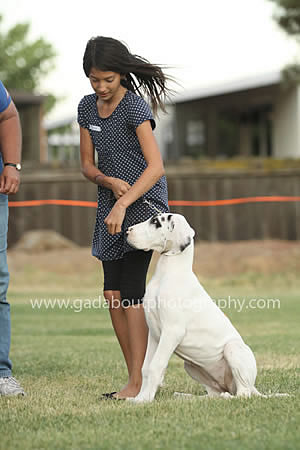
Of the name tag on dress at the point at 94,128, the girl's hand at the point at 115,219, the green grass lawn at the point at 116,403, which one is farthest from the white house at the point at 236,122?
the girl's hand at the point at 115,219

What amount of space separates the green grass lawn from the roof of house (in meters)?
15.8

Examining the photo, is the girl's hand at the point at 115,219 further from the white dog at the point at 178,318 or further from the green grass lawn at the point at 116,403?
the green grass lawn at the point at 116,403

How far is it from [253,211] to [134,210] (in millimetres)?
13206

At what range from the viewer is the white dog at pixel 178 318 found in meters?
4.68

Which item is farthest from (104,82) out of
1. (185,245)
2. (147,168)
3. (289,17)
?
(289,17)

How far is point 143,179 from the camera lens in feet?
16.2

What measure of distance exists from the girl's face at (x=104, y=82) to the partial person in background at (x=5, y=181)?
647 millimetres

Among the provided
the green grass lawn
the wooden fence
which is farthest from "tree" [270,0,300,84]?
the green grass lawn

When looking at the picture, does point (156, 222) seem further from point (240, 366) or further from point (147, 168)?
point (240, 366)

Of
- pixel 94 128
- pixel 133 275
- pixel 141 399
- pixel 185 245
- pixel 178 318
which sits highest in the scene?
pixel 94 128

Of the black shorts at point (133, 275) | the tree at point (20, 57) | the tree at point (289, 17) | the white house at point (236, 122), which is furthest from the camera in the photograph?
the tree at point (20, 57)

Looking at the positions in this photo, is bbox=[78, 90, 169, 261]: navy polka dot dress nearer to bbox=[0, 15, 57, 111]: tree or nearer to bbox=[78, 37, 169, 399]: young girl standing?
bbox=[78, 37, 169, 399]: young girl standing

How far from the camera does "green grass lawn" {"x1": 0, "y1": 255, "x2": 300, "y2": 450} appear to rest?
12.8 feet

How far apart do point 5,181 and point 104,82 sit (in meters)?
0.91
